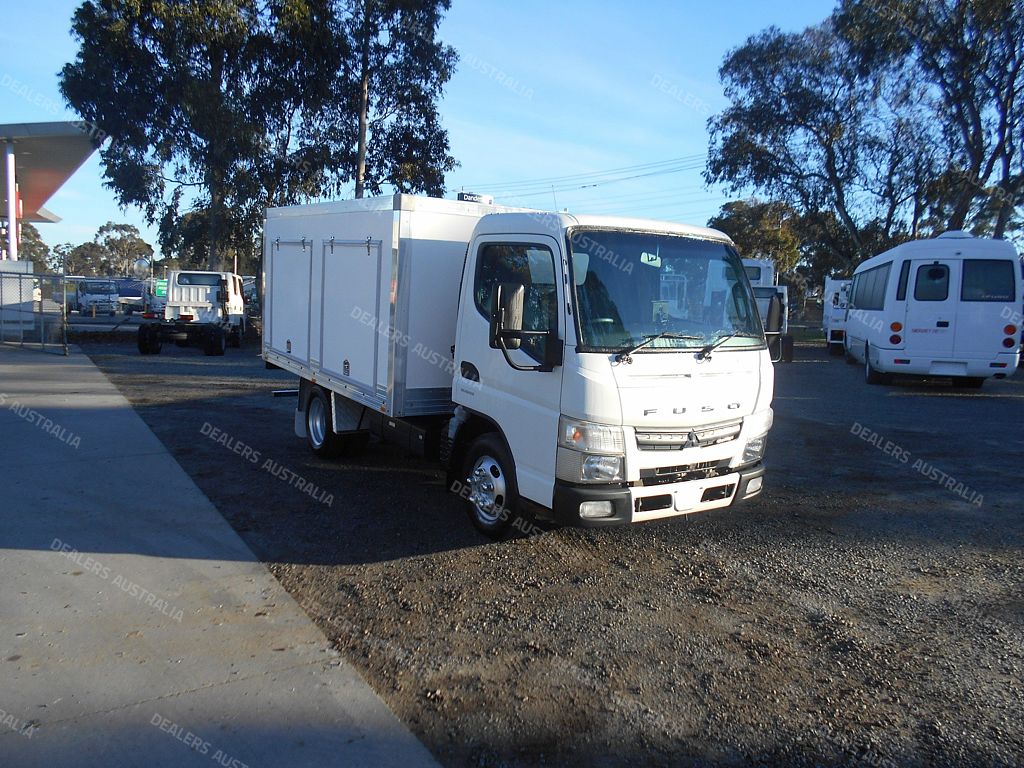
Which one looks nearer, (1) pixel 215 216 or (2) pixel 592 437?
(2) pixel 592 437

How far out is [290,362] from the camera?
9.07m

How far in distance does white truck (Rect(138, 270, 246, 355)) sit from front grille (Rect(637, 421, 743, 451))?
18.3m

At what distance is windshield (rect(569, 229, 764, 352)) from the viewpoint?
5199 mm

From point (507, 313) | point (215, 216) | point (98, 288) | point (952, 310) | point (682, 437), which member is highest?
point (215, 216)

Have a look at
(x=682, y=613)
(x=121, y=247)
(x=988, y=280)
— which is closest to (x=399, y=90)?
(x=988, y=280)

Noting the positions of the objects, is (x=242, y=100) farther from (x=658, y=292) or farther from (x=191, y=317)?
(x=658, y=292)

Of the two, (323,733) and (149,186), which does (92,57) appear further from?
(323,733)

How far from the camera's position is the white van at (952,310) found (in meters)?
14.6

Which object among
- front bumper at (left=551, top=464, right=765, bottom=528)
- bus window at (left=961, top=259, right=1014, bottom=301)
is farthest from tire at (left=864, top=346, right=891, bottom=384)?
front bumper at (left=551, top=464, right=765, bottom=528)

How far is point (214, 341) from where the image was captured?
830 inches

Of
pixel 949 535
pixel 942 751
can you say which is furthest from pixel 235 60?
pixel 942 751

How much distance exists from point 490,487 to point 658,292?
190 cm

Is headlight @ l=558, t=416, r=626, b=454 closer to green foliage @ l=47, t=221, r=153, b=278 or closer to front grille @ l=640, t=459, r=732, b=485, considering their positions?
front grille @ l=640, t=459, r=732, b=485

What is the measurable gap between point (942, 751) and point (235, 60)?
27341 millimetres
